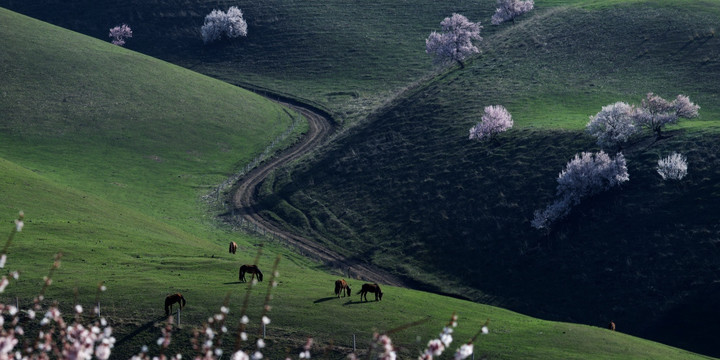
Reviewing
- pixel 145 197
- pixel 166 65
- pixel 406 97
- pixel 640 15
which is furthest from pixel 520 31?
pixel 145 197

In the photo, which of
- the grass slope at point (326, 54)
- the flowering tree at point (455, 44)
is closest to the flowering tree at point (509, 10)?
the grass slope at point (326, 54)

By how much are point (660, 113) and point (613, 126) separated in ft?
21.9

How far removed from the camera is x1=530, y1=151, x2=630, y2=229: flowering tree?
8919 centimetres

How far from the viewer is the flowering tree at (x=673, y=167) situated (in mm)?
86250

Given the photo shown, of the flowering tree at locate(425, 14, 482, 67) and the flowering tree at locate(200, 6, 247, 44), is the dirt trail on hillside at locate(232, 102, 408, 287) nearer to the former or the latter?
the flowering tree at locate(425, 14, 482, 67)

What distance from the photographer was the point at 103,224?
78.3 m

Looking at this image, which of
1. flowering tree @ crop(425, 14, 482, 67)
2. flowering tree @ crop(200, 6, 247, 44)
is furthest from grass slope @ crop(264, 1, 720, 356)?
flowering tree @ crop(200, 6, 247, 44)

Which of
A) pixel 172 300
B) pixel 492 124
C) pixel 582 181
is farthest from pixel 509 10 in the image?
pixel 172 300

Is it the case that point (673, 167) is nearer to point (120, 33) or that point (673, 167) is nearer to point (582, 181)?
point (582, 181)

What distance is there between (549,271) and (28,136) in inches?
3378

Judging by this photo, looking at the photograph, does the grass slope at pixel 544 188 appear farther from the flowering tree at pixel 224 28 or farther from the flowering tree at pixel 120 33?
the flowering tree at pixel 120 33

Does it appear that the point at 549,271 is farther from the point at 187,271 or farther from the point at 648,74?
the point at 648,74

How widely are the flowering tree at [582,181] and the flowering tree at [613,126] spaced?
12.8 feet

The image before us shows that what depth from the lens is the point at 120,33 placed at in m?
196
